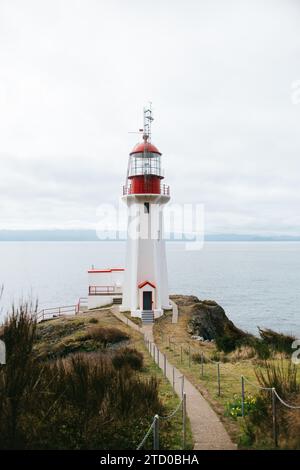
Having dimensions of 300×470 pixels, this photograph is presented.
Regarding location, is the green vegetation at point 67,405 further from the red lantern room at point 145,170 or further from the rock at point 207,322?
the red lantern room at point 145,170

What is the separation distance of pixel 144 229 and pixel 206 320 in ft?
24.3

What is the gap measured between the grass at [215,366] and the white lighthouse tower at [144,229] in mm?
2830

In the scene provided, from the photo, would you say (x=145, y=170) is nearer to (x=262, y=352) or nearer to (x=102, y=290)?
(x=102, y=290)

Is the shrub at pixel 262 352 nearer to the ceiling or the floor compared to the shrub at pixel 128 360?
nearer to the floor

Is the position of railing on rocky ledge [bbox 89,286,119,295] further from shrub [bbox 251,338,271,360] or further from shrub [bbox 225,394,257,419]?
shrub [bbox 225,394,257,419]

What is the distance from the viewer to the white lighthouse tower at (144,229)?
25.4 meters

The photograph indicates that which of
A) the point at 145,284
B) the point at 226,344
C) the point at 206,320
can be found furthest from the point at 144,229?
the point at 226,344

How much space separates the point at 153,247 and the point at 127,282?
2.91 metres

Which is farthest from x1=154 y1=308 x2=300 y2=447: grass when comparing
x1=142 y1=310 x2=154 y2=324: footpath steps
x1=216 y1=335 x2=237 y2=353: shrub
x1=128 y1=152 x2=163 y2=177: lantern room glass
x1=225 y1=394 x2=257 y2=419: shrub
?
x1=128 y1=152 x2=163 y2=177: lantern room glass

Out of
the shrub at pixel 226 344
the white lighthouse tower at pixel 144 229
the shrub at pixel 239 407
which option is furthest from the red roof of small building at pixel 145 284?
the shrub at pixel 239 407

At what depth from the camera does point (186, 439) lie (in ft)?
25.0

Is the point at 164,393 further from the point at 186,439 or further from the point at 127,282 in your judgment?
the point at 127,282

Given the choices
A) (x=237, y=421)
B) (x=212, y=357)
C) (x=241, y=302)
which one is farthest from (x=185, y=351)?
(x=241, y=302)

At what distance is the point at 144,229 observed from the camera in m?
25.9
